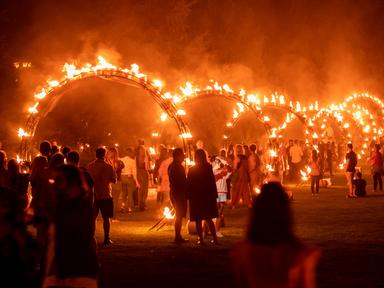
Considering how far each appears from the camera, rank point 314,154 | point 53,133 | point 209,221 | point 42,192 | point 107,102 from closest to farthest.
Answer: point 42,192 < point 209,221 < point 314,154 < point 53,133 < point 107,102

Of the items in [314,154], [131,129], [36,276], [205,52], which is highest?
[205,52]

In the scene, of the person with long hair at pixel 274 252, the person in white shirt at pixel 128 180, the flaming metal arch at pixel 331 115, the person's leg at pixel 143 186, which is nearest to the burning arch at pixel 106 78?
the person in white shirt at pixel 128 180

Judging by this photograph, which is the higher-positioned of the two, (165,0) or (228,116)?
(165,0)

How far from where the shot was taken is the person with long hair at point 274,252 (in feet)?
14.5

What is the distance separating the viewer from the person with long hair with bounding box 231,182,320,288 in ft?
14.5

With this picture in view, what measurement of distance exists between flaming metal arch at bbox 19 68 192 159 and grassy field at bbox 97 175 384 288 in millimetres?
2588

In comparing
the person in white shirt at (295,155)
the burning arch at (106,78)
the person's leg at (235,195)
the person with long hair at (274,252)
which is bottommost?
the person with long hair at (274,252)

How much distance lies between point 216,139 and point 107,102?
8.56 metres

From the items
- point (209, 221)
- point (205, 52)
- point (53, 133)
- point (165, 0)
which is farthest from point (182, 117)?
point (205, 52)

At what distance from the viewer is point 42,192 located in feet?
31.2

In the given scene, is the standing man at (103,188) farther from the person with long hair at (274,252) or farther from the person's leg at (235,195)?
the person with long hair at (274,252)

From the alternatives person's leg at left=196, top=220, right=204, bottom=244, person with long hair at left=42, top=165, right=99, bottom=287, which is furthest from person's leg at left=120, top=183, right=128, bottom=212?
person with long hair at left=42, top=165, right=99, bottom=287

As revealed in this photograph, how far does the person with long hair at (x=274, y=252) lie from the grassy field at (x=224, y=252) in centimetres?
475

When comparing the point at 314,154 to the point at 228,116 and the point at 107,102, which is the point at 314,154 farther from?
the point at 228,116
